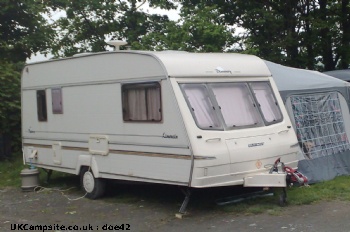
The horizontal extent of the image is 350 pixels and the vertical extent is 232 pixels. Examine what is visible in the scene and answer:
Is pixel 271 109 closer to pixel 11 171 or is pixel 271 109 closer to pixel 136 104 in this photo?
pixel 136 104

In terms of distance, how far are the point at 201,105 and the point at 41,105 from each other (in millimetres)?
4343

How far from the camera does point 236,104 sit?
8.29 meters

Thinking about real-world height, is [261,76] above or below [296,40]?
below

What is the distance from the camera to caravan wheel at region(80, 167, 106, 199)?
31.0 ft

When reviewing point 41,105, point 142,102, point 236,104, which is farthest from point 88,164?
point 236,104

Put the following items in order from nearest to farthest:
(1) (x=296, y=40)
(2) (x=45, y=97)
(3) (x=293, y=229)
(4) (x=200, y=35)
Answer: (3) (x=293, y=229) < (2) (x=45, y=97) < (4) (x=200, y=35) < (1) (x=296, y=40)

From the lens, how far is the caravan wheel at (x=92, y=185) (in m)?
9.46

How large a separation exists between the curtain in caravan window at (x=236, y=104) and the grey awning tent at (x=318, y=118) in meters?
1.46

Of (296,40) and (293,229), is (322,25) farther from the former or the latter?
(293,229)

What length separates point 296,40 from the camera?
21.1m

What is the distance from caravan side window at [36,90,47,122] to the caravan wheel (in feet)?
5.58

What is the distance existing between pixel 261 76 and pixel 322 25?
1273 centimetres

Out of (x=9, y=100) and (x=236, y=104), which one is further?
(x=9, y=100)

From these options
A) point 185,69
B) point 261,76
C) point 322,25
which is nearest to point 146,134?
point 185,69
